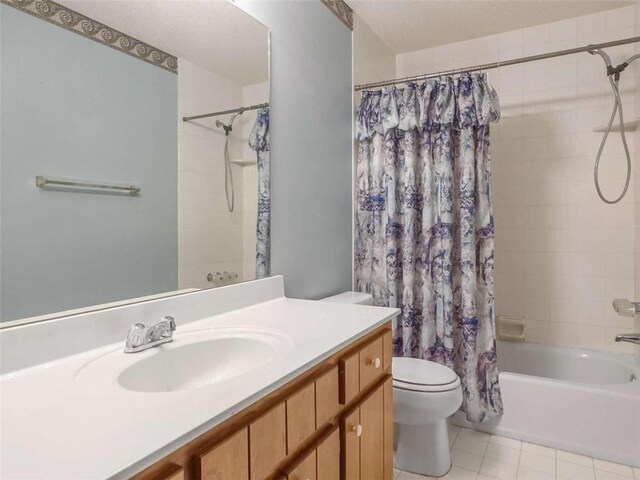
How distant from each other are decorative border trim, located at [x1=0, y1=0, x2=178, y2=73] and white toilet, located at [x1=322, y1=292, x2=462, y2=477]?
1311mm

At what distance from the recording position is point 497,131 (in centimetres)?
274

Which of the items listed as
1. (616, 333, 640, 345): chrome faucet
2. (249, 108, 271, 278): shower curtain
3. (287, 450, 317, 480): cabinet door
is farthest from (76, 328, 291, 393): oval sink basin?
(616, 333, 640, 345): chrome faucet

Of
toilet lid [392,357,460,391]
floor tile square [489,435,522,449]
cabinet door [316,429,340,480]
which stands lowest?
floor tile square [489,435,522,449]

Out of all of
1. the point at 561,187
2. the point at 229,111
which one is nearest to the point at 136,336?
the point at 229,111

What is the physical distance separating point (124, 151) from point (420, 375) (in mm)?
1531

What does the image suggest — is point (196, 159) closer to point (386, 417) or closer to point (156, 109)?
point (156, 109)

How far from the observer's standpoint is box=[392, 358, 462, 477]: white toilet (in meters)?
1.73

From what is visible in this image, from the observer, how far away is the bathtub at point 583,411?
1861 millimetres

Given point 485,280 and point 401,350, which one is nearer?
point 485,280

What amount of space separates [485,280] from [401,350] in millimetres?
620

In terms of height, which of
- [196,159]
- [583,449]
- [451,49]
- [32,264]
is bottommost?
[583,449]

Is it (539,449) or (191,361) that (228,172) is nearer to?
(191,361)

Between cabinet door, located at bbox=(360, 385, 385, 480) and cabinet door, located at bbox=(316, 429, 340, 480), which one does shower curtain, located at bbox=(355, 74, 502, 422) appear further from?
cabinet door, located at bbox=(316, 429, 340, 480)

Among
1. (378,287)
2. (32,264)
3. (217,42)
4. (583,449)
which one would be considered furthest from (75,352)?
(583,449)
